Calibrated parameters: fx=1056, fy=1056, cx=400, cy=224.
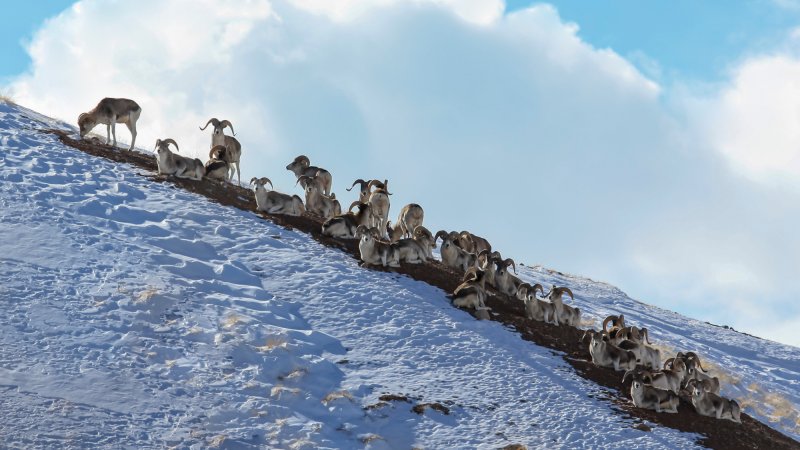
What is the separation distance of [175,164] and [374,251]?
286 inches

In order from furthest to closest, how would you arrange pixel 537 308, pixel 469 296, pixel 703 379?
pixel 537 308
pixel 703 379
pixel 469 296

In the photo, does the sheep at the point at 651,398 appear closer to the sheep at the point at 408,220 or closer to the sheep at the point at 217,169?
the sheep at the point at 408,220

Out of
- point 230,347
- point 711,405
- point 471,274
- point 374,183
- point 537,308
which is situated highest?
point 374,183

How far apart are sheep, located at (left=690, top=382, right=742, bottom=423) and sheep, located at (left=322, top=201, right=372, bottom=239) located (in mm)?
9833

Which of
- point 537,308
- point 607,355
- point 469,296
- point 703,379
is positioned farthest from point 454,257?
point 703,379

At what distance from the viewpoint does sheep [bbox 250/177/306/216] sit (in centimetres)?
2883

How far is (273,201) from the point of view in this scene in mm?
29000

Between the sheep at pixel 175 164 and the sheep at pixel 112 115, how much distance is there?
110 inches

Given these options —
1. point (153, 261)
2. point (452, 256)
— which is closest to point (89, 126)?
point (153, 261)

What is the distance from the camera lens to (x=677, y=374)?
24.0 metres

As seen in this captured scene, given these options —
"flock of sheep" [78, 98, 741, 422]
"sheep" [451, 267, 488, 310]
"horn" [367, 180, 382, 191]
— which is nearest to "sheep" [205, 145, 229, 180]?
"flock of sheep" [78, 98, 741, 422]

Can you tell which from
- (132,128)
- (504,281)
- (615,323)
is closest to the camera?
(615,323)

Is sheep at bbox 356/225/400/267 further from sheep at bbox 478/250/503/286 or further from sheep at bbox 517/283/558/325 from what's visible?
sheep at bbox 517/283/558/325

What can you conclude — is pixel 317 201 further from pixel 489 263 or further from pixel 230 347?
pixel 230 347
